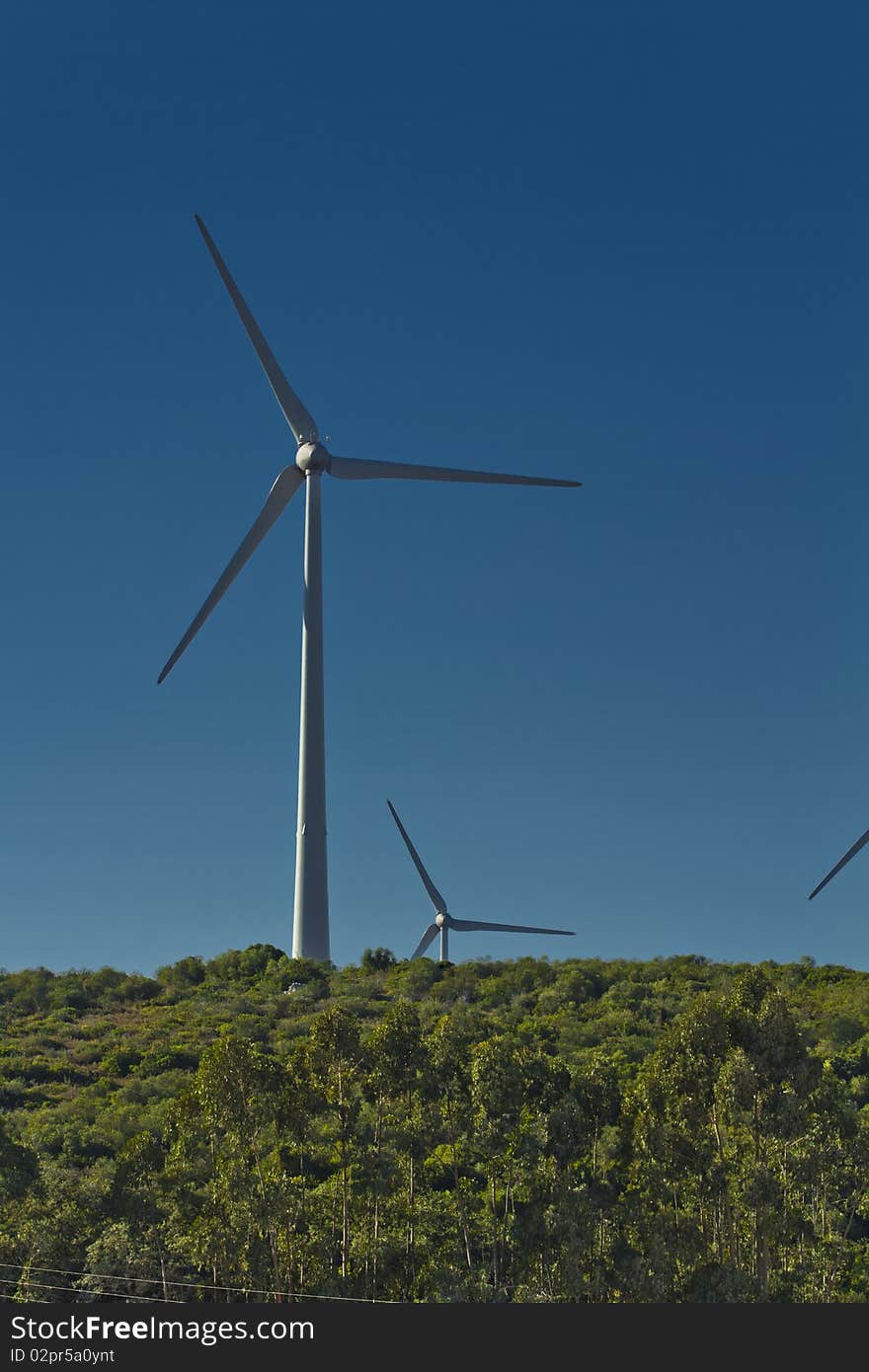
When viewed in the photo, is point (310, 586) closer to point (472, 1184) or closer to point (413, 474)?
point (413, 474)

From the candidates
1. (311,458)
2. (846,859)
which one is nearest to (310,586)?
(311,458)

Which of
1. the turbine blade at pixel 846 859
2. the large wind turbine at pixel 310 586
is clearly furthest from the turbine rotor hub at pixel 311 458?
the turbine blade at pixel 846 859

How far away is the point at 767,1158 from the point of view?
54.2 m

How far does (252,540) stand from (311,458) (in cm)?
1024

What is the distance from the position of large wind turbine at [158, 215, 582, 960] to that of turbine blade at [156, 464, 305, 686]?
0.31 feet

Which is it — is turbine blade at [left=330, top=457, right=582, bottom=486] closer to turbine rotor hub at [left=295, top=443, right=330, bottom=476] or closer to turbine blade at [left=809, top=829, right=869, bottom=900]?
turbine rotor hub at [left=295, top=443, right=330, bottom=476]

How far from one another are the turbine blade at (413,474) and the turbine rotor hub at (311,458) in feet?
3.93

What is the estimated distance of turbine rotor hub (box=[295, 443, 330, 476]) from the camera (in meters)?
104

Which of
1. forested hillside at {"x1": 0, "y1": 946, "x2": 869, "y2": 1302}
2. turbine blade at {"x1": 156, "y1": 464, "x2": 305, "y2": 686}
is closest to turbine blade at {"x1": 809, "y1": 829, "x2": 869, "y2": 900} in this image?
forested hillside at {"x1": 0, "y1": 946, "x2": 869, "y2": 1302}

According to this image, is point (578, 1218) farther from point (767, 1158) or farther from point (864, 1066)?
point (864, 1066)

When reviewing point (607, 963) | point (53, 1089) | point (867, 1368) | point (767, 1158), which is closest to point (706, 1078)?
point (767, 1158)

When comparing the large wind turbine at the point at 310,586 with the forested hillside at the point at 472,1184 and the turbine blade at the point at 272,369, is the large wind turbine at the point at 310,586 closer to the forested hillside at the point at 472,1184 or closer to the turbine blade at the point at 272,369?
the turbine blade at the point at 272,369

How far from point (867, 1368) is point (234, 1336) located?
587 inches

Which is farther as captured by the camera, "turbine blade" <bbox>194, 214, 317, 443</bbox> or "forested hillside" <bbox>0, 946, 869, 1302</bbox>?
"turbine blade" <bbox>194, 214, 317, 443</bbox>
